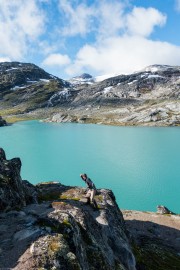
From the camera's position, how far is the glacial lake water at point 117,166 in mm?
63869

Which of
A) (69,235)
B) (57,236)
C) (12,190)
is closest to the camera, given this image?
(57,236)

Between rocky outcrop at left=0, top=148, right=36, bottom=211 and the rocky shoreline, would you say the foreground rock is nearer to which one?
the rocky shoreline

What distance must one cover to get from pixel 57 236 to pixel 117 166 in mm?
73739

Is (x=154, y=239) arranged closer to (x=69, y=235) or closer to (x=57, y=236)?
(x=69, y=235)

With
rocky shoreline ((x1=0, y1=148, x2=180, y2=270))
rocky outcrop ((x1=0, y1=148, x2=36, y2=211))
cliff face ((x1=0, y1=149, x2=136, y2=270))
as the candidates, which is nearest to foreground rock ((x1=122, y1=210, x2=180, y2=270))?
rocky shoreline ((x1=0, y1=148, x2=180, y2=270))

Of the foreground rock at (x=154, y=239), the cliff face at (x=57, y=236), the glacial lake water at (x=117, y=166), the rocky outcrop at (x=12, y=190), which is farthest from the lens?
the glacial lake water at (x=117, y=166)

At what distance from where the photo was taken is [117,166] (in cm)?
8769

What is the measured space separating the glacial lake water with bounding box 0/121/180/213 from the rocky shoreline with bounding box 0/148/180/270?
69.2ft

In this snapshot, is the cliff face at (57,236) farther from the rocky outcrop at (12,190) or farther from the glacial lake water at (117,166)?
the glacial lake water at (117,166)

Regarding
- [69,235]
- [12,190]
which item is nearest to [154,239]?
[12,190]

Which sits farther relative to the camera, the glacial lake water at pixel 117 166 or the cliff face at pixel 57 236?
the glacial lake water at pixel 117 166

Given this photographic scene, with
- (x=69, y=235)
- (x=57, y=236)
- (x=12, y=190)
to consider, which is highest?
(x=57, y=236)

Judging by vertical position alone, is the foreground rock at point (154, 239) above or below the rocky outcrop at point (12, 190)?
below

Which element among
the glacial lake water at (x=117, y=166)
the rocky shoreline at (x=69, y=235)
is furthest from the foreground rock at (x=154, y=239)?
the glacial lake water at (x=117, y=166)
